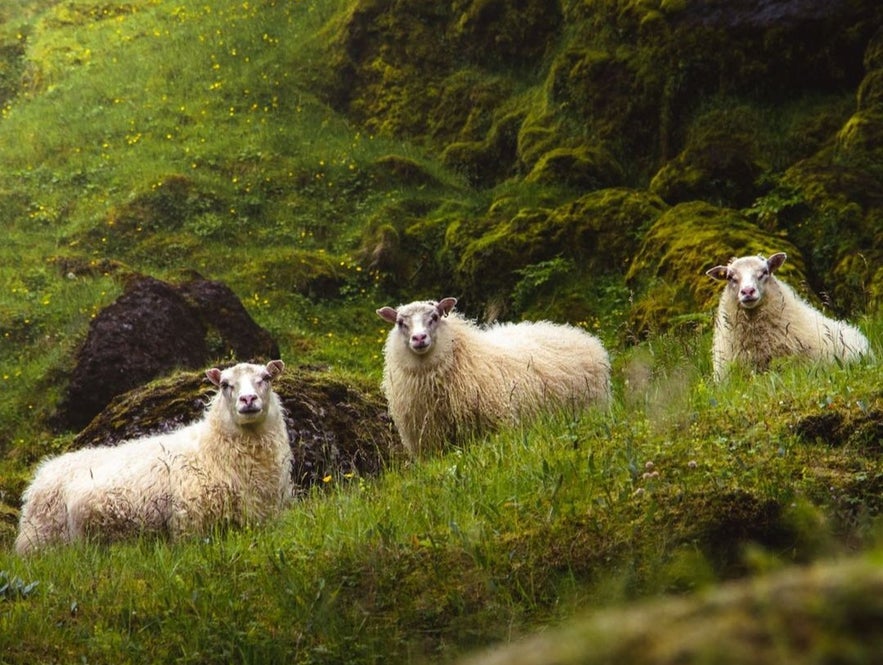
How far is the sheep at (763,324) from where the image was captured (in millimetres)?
9852

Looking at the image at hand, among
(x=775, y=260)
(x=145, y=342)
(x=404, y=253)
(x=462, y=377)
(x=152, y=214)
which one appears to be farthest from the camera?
(x=152, y=214)

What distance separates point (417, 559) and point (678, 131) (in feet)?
45.7

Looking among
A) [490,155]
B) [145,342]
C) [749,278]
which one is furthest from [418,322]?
[490,155]

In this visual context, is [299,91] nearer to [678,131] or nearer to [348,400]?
[678,131]

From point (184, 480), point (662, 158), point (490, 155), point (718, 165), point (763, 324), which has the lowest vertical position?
point (184, 480)

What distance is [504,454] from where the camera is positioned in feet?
23.4

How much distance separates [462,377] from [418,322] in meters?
0.63

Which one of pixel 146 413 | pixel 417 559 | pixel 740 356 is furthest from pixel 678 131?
pixel 417 559

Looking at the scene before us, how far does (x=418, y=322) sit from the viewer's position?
9758mm

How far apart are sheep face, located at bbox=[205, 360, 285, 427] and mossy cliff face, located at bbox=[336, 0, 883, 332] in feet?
20.1

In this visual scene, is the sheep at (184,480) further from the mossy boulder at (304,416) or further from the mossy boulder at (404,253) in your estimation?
the mossy boulder at (404,253)

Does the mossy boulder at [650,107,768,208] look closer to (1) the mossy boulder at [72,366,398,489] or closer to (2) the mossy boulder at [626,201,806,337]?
(2) the mossy boulder at [626,201,806,337]

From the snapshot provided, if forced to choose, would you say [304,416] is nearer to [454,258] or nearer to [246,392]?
[246,392]

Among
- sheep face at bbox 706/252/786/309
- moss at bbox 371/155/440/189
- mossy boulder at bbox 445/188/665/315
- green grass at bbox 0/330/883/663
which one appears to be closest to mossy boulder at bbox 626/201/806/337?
mossy boulder at bbox 445/188/665/315
